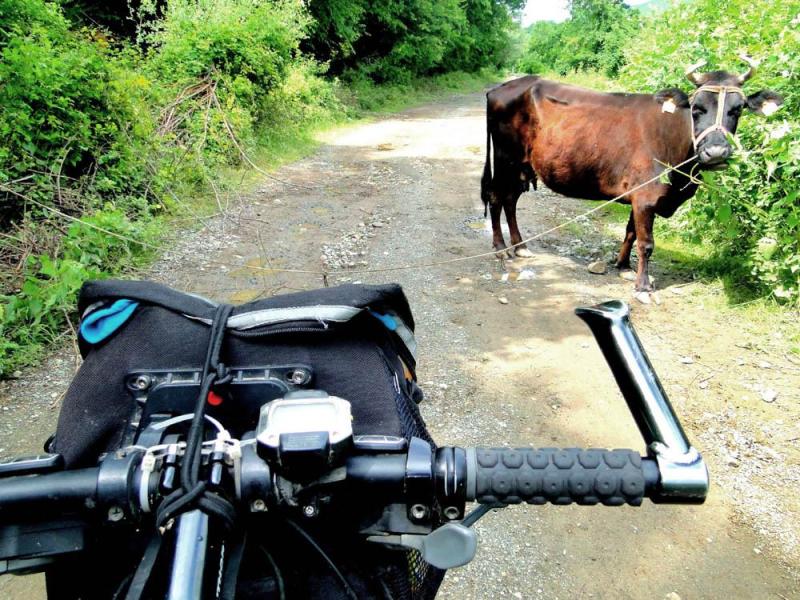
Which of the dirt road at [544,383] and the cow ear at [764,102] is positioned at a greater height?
the cow ear at [764,102]

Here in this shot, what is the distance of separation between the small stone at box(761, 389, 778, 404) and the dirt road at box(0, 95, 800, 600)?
0.10 ft

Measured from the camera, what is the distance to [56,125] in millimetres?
5508

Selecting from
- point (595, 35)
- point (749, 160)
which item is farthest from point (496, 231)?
point (595, 35)

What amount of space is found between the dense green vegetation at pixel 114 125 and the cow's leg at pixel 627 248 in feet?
13.4

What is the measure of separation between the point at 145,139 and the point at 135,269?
6.97 ft

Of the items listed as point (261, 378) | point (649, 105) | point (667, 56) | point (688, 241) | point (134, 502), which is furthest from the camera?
point (667, 56)

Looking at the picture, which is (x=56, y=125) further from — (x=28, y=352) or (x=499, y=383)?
(x=499, y=383)

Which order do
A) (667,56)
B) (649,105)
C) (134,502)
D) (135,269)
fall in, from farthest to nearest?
(667,56), (649,105), (135,269), (134,502)

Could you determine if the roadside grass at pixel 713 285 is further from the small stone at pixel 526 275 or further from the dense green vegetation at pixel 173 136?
the small stone at pixel 526 275

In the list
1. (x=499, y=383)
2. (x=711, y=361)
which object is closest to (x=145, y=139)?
(x=499, y=383)

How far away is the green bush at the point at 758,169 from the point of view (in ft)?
16.0

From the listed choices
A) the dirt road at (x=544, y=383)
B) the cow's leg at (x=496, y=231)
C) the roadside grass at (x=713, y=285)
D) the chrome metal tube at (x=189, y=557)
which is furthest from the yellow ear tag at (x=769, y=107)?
the chrome metal tube at (x=189, y=557)

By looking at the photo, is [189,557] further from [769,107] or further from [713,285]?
[713,285]

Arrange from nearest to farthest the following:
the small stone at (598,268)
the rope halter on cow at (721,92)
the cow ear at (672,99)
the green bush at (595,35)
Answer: the rope halter on cow at (721,92)
the cow ear at (672,99)
the small stone at (598,268)
the green bush at (595,35)
